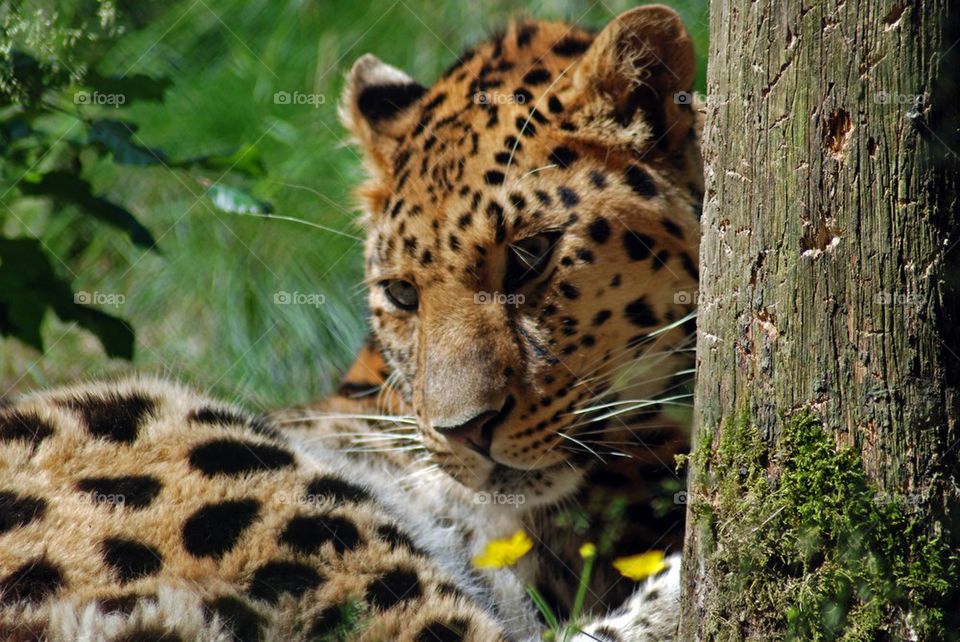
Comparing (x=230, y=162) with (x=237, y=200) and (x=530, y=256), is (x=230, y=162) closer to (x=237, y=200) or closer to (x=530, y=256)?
(x=237, y=200)

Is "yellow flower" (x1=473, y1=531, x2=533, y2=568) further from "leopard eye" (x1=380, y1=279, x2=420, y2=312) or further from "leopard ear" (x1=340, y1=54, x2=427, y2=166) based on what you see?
"leopard ear" (x1=340, y1=54, x2=427, y2=166)

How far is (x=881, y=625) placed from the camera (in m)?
2.74

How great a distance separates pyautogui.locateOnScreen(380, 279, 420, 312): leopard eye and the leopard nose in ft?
2.07

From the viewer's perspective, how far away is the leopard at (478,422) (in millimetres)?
3689

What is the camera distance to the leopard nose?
4.16 meters

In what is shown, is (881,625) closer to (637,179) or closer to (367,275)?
(637,179)

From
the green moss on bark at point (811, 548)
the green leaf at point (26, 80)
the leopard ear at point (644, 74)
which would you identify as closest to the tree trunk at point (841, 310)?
the green moss on bark at point (811, 548)

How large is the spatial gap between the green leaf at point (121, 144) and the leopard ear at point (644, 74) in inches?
72.4

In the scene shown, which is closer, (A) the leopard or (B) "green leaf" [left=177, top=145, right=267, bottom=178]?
(A) the leopard

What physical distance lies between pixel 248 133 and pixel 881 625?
611 centimetres

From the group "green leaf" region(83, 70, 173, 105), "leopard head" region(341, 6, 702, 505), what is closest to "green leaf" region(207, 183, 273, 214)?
"green leaf" region(83, 70, 173, 105)

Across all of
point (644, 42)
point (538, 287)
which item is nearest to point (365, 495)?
point (538, 287)

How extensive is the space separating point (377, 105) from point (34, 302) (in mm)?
1760

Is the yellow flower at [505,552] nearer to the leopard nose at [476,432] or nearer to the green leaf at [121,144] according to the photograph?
the leopard nose at [476,432]
